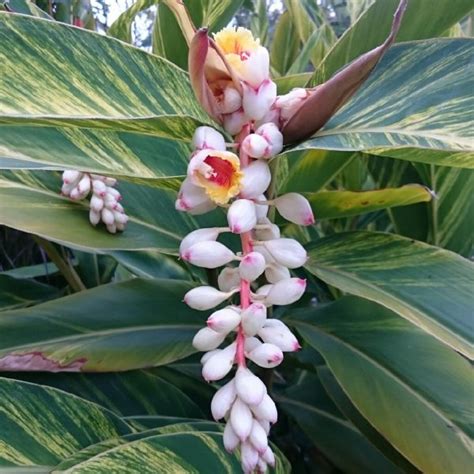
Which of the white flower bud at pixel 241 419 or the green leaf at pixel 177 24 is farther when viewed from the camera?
the green leaf at pixel 177 24

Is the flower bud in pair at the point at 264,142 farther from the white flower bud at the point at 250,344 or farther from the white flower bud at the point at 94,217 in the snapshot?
the white flower bud at the point at 94,217

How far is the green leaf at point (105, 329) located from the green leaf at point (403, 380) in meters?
0.15

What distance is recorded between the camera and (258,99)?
392 mm

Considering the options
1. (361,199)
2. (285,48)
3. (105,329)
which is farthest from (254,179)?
(285,48)

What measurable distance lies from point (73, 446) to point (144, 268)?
34cm

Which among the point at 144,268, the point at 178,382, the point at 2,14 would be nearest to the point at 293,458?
the point at 178,382

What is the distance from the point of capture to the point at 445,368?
0.57 meters

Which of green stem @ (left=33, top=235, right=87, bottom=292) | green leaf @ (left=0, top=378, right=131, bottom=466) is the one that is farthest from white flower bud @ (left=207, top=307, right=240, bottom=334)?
green stem @ (left=33, top=235, right=87, bottom=292)

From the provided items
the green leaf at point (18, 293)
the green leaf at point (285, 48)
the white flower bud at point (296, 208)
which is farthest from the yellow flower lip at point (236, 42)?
the green leaf at point (285, 48)

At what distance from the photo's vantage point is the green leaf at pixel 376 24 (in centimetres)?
57

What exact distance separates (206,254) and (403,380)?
0.89 feet

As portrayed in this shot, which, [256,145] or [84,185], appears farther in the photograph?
[84,185]

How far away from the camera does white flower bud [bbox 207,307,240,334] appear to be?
0.38m

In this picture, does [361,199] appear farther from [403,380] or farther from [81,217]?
[81,217]
